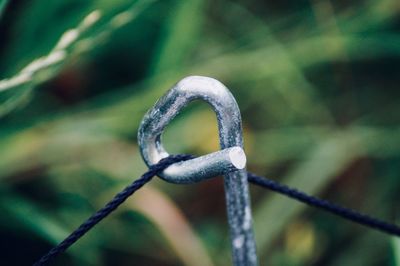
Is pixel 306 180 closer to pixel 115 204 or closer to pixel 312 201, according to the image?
pixel 312 201

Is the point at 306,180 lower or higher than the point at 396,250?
higher

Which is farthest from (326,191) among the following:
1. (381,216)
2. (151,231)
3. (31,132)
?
(31,132)

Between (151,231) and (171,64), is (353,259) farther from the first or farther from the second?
(171,64)

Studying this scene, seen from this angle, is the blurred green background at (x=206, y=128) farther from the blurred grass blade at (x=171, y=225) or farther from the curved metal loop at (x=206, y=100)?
the curved metal loop at (x=206, y=100)

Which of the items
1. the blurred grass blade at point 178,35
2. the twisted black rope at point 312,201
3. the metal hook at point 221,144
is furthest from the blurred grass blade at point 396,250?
the blurred grass blade at point 178,35

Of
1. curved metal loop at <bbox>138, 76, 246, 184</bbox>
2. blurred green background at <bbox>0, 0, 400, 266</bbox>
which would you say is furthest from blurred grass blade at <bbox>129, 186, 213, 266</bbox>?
curved metal loop at <bbox>138, 76, 246, 184</bbox>

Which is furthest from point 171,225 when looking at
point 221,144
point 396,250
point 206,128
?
point 221,144

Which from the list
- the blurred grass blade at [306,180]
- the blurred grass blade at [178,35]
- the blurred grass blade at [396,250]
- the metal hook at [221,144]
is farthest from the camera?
the blurred grass blade at [306,180]
